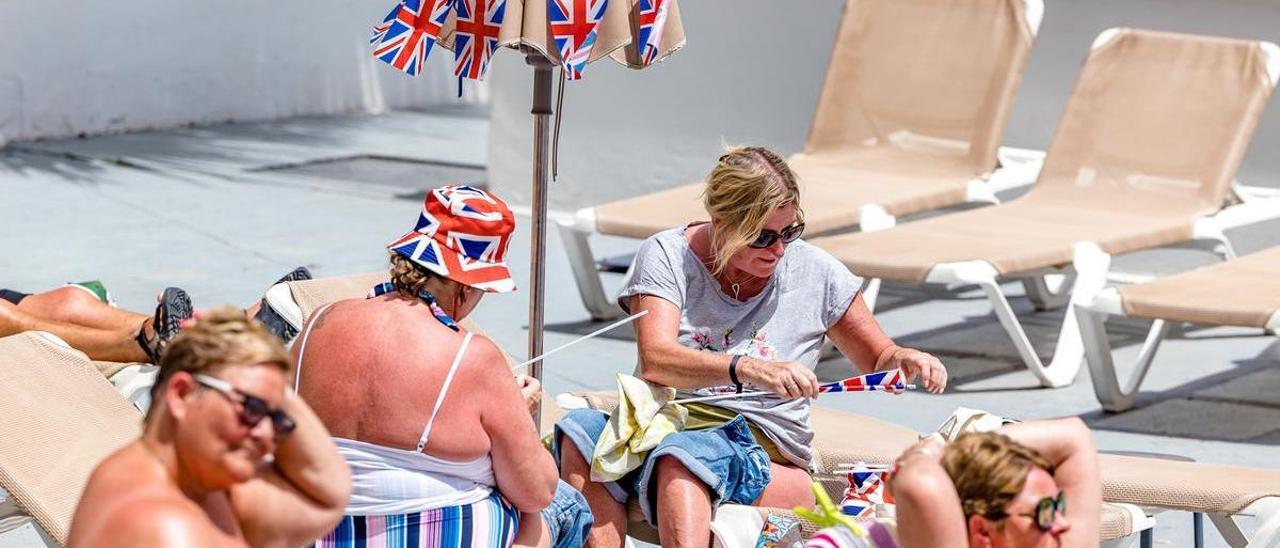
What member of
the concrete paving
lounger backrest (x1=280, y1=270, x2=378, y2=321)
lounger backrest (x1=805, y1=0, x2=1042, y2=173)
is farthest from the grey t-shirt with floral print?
lounger backrest (x1=805, y1=0, x2=1042, y2=173)

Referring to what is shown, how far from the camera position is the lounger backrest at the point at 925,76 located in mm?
7988

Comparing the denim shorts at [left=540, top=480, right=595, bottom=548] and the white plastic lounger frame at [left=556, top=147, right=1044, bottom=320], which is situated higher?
the denim shorts at [left=540, top=480, right=595, bottom=548]

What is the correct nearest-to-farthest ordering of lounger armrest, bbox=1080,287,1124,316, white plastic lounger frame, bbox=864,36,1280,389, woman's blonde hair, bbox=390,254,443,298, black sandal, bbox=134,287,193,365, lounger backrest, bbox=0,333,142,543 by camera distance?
woman's blonde hair, bbox=390,254,443,298 → lounger backrest, bbox=0,333,142,543 → black sandal, bbox=134,287,193,365 → lounger armrest, bbox=1080,287,1124,316 → white plastic lounger frame, bbox=864,36,1280,389

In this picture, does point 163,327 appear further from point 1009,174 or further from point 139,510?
point 1009,174

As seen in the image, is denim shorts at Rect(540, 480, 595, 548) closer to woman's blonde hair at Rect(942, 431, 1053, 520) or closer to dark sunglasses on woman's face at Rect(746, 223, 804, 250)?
dark sunglasses on woman's face at Rect(746, 223, 804, 250)

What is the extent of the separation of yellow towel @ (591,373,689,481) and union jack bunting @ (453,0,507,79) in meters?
0.93

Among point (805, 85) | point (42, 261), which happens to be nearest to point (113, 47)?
point (42, 261)

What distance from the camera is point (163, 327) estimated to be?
496 centimetres

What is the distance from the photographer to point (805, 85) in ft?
30.1

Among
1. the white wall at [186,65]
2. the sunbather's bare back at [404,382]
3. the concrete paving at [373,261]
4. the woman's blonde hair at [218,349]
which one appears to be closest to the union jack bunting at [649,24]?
the sunbather's bare back at [404,382]

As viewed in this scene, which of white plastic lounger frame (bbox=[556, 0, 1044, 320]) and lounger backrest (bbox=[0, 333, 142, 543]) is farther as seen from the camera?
white plastic lounger frame (bbox=[556, 0, 1044, 320])

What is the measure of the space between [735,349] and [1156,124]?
13.5 ft

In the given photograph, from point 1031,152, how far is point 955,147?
44cm

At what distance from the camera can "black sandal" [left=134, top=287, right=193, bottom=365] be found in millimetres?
4961
